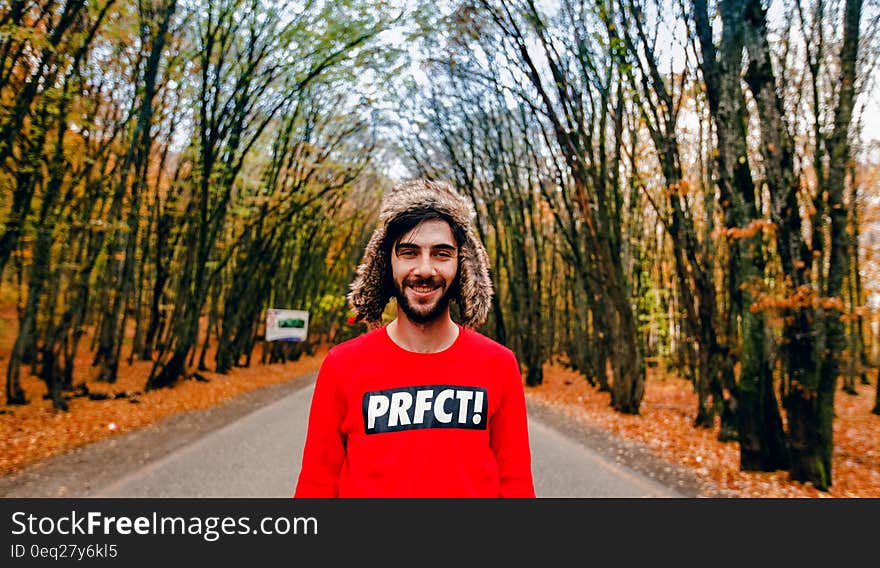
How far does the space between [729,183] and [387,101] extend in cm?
1164

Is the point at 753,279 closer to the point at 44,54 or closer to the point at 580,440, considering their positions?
the point at 580,440

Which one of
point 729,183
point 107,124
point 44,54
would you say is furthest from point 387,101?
point 729,183

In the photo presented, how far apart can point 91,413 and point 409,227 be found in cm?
1150

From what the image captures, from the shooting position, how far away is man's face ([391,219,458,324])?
66.6 inches

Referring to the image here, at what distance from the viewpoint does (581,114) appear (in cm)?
1230

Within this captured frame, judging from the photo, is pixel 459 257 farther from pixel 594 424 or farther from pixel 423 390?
pixel 594 424

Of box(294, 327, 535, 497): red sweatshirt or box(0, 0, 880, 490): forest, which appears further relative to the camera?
box(0, 0, 880, 490): forest

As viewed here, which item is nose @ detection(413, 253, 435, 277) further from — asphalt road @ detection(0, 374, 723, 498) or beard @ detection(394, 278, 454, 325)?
asphalt road @ detection(0, 374, 723, 498)

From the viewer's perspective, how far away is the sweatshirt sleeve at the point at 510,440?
68.9 inches

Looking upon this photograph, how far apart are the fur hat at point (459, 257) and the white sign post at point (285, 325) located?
21243 mm

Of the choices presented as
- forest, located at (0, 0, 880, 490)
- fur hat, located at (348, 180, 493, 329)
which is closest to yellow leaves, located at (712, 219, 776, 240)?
forest, located at (0, 0, 880, 490)

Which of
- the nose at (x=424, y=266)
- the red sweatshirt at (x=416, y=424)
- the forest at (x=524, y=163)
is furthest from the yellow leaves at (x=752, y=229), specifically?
the nose at (x=424, y=266)

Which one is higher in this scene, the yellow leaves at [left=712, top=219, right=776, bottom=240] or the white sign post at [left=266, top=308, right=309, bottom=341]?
the yellow leaves at [left=712, top=219, right=776, bottom=240]

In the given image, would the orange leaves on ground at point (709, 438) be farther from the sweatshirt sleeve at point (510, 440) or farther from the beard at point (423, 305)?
the beard at point (423, 305)
